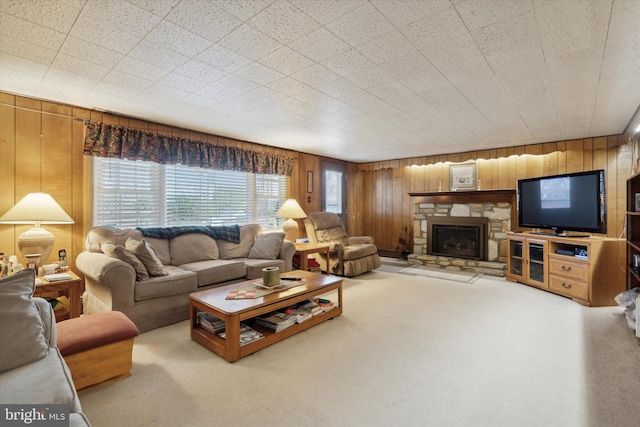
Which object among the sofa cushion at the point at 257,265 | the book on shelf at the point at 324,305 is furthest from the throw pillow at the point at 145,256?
the book on shelf at the point at 324,305

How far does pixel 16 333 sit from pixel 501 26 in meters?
2.94

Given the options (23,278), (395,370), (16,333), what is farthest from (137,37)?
(395,370)

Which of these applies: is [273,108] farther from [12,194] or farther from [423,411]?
[423,411]

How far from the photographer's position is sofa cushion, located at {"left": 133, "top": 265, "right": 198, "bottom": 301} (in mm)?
2809

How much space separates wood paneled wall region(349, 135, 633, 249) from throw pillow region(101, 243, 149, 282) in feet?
16.3

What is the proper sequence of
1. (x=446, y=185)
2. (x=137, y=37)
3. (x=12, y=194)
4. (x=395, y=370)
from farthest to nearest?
(x=446, y=185) → (x=12, y=194) → (x=395, y=370) → (x=137, y=37)

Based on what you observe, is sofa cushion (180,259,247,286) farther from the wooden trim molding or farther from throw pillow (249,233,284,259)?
the wooden trim molding

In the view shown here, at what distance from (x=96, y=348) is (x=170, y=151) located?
9.17 feet

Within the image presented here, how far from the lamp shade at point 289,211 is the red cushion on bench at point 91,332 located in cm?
317

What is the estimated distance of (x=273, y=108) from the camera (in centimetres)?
340

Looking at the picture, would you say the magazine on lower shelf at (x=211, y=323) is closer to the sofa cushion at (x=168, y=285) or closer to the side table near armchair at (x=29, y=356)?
the sofa cushion at (x=168, y=285)

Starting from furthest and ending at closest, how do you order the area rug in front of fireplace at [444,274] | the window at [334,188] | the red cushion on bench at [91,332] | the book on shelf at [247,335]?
the window at [334,188] → the area rug in front of fireplace at [444,274] → the book on shelf at [247,335] → the red cushion on bench at [91,332]

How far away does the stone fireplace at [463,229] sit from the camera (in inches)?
214

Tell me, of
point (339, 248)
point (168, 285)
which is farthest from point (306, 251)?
point (168, 285)
